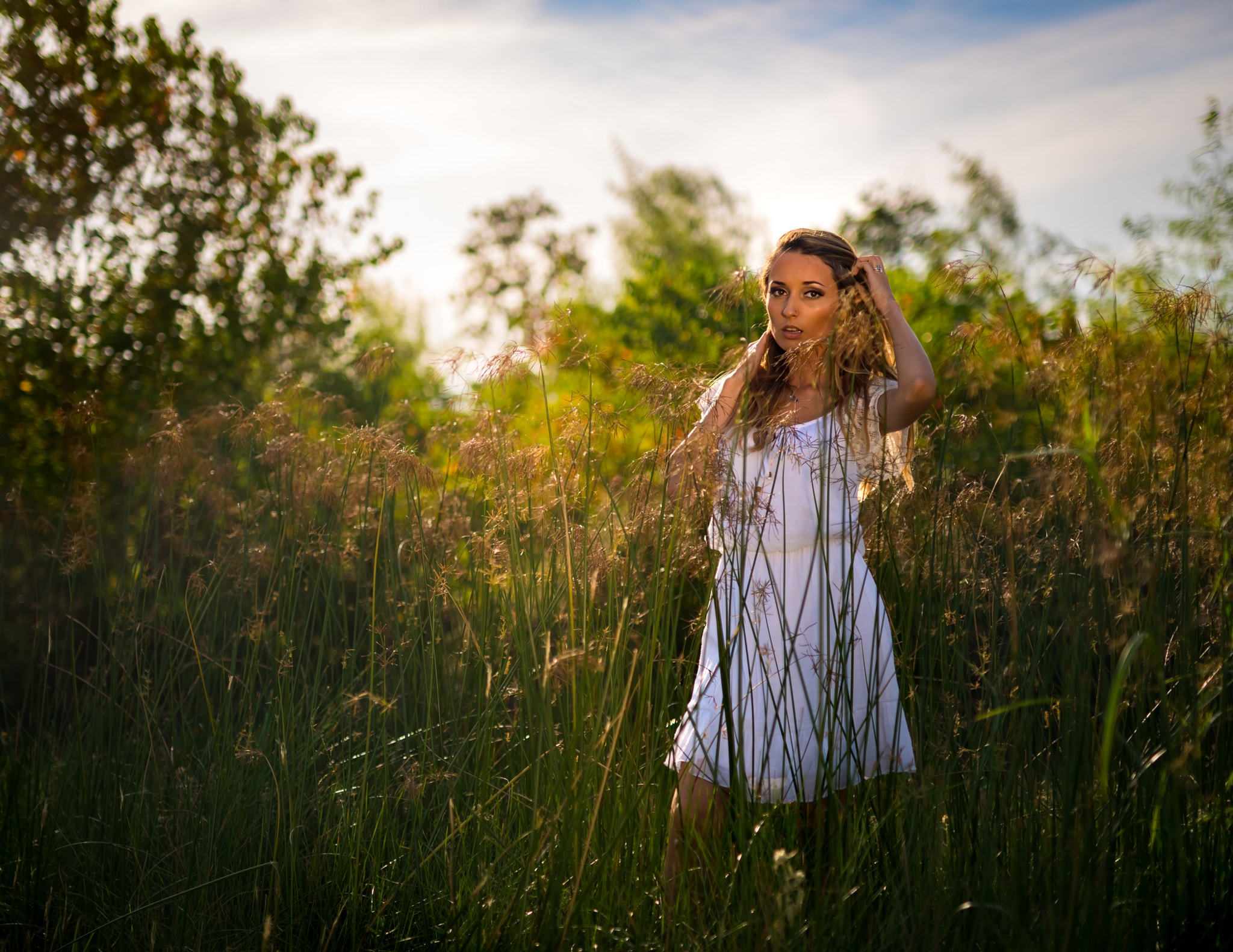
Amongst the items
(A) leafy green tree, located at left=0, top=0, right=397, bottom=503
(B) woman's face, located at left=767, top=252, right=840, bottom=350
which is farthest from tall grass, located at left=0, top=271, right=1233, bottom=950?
(A) leafy green tree, located at left=0, top=0, right=397, bottom=503

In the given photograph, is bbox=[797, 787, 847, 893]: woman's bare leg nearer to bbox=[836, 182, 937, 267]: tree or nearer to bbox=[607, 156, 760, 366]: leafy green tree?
bbox=[607, 156, 760, 366]: leafy green tree

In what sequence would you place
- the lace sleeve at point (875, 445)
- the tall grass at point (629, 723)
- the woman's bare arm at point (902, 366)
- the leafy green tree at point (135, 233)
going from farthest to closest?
1. the leafy green tree at point (135, 233)
2. the woman's bare arm at point (902, 366)
3. the lace sleeve at point (875, 445)
4. the tall grass at point (629, 723)

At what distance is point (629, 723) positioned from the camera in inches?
71.3

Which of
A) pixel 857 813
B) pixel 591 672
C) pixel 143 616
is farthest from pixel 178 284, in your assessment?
pixel 857 813

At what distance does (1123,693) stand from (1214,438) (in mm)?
574

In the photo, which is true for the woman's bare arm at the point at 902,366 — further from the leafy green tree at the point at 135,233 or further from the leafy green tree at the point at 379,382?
the leafy green tree at the point at 135,233

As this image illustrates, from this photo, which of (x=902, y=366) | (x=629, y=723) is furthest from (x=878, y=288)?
(x=629, y=723)

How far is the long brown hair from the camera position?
1629mm

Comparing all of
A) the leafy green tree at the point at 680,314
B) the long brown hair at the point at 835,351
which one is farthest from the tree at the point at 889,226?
the long brown hair at the point at 835,351

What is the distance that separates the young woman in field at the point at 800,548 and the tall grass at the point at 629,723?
0.09 meters

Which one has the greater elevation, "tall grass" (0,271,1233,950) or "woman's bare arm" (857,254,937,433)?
"woman's bare arm" (857,254,937,433)

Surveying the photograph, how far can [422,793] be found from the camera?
188 cm

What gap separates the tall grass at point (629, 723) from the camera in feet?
5.13

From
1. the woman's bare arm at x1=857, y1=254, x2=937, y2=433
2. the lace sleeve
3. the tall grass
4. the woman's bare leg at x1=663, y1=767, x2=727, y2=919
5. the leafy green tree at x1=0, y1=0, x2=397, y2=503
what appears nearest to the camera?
the tall grass
